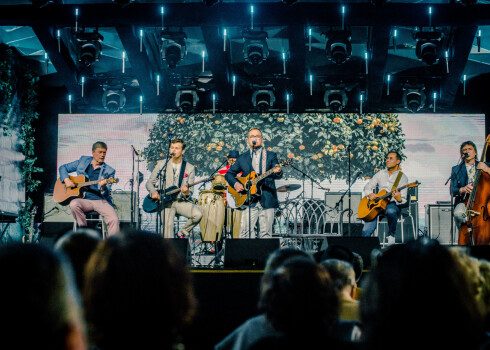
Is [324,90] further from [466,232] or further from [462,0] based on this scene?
[466,232]

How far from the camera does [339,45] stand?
8594 mm

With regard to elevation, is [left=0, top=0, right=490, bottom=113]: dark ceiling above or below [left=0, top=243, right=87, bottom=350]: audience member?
above

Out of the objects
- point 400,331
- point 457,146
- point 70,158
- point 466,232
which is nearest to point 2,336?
point 400,331

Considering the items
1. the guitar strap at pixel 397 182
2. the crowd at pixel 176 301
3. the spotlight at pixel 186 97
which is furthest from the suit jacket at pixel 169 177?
the crowd at pixel 176 301

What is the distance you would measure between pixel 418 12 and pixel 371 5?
71cm

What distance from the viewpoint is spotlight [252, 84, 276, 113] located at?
32.4ft

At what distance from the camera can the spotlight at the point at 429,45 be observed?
27.9 feet

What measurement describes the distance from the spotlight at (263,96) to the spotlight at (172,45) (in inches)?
64.9

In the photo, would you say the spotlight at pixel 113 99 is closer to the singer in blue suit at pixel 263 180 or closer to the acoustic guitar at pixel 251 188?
the singer in blue suit at pixel 263 180

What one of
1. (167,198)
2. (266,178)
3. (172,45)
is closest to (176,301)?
(266,178)

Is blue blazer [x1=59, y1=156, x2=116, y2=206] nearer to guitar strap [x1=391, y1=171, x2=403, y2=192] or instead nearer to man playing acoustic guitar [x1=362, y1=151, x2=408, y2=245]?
man playing acoustic guitar [x1=362, y1=151, x2=408, y2=245]

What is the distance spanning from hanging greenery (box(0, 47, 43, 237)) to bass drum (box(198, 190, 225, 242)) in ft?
11.1

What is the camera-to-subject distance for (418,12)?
838 centimetres

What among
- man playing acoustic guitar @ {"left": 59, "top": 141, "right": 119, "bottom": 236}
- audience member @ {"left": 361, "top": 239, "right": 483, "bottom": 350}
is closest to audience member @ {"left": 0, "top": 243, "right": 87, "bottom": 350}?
audience member @ {"left": 361, "top": 239, "right": 483, "bottom": 350}
